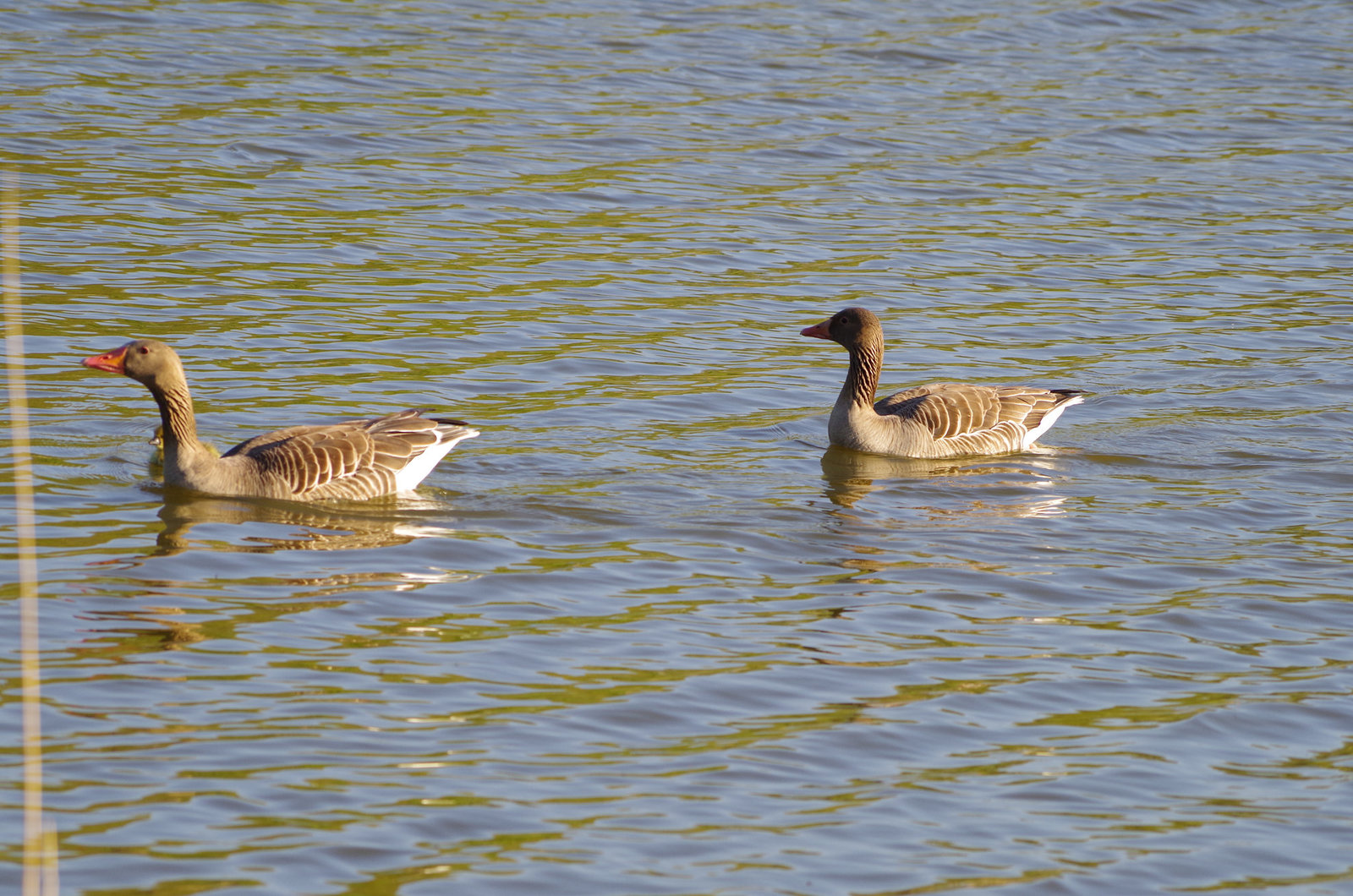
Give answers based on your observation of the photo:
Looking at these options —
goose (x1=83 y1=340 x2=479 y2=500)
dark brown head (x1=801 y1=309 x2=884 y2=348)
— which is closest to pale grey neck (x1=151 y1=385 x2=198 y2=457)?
goose (x1=83 y1=340 x2=479 y2=500)

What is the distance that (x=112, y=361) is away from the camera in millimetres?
11969

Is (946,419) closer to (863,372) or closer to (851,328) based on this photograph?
(863,372)

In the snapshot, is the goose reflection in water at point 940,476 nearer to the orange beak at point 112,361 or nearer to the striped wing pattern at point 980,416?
the striped wing pattern at point 980,416

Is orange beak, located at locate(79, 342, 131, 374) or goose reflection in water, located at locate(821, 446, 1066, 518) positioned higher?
orange beak, located at locate(79, 342, 131, 374)

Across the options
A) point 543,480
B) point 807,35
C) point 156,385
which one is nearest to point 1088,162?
point 807,35

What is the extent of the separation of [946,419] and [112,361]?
22.0 ft

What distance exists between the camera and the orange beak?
38.9 ft

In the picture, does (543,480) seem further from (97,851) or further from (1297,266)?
(1297,266)

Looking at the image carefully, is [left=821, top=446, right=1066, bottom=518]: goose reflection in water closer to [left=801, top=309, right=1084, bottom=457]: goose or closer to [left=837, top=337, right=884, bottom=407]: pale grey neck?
[left=801, top=309, right=1084, bottom=457]: goose

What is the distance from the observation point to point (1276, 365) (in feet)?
54.4

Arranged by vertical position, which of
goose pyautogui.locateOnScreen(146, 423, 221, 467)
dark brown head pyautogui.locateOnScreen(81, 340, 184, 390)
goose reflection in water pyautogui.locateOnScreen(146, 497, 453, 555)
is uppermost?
dark brown head pyautogui.locateOnScreen(81, 340, 184, 390)

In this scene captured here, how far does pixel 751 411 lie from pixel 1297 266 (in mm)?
8263

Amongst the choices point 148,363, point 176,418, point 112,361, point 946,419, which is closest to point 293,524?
point 176,418

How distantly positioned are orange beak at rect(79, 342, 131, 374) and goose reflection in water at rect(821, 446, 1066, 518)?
520 cm
